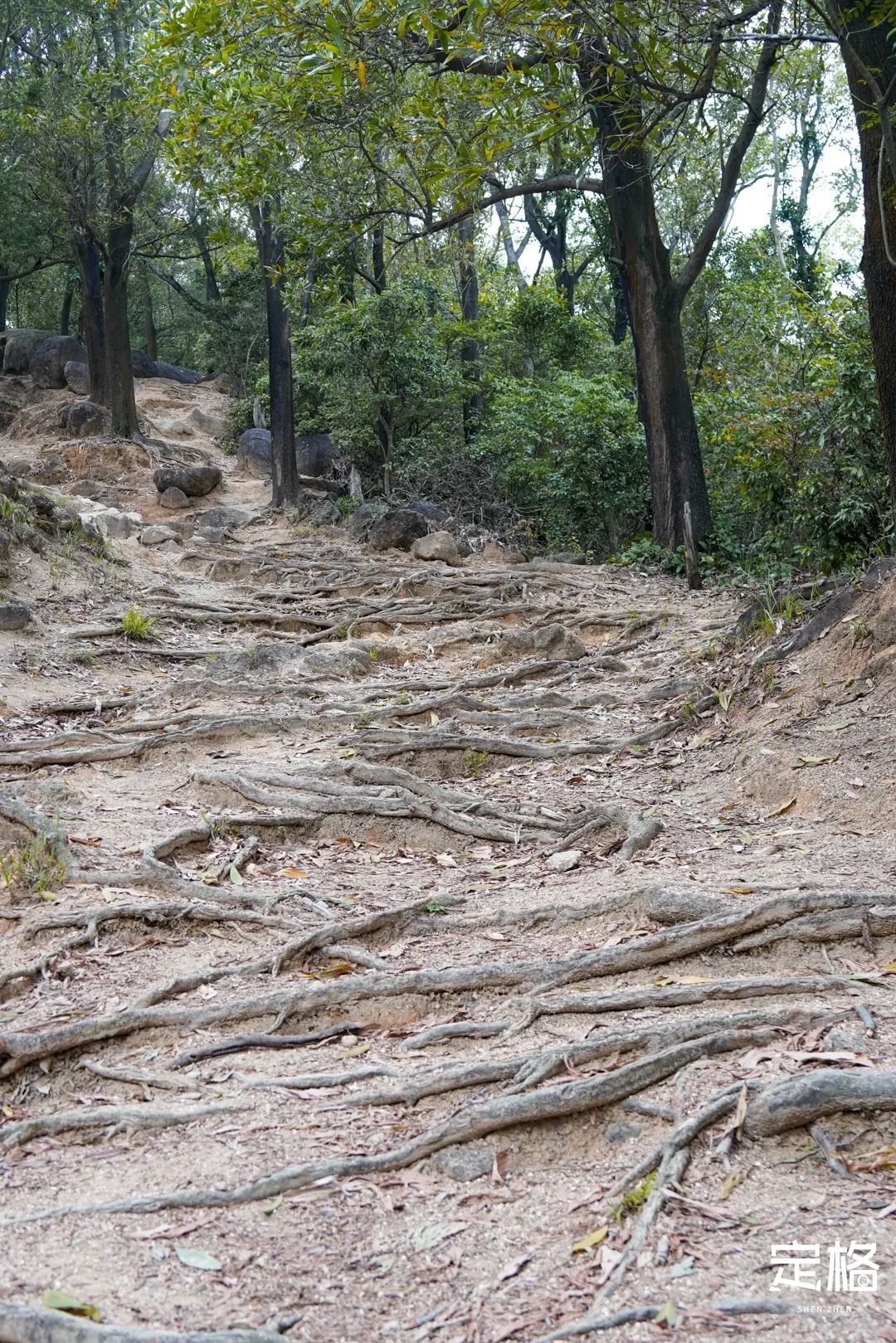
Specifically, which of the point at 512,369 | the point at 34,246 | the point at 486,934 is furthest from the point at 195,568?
the point at 34,246

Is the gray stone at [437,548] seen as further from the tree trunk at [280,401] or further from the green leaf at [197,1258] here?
the green leaf at [197,1258]

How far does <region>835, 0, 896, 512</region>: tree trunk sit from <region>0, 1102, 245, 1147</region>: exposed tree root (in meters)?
5.26

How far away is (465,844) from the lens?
19.2ft

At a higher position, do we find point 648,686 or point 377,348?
point 377,348

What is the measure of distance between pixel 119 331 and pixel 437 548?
10582 millimetres

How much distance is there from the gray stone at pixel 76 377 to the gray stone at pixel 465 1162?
27206mm

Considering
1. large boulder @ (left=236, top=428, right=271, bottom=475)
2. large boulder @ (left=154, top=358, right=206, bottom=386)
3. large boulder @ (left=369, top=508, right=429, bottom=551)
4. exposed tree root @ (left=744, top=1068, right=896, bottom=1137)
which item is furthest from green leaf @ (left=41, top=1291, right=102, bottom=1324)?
large boulder @ (left=154, top=358, right=206, bottom=386)

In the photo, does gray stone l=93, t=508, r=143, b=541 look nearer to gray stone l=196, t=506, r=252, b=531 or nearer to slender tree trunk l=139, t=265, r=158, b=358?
gray stone l=196, t=506, r=252, b=531

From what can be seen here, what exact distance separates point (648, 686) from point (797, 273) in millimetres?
19736

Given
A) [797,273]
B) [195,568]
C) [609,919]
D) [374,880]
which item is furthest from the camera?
[797,273]

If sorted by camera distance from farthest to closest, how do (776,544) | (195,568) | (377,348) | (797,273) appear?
(797,273)
(377,348)
(195,568)
(776,544)

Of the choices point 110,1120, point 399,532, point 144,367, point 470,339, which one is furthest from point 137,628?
point 144,367

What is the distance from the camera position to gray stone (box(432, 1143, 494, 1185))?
2824mm

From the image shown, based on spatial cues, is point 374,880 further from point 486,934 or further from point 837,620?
point 837,620
